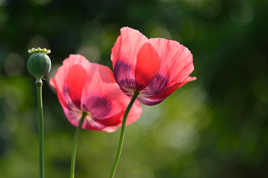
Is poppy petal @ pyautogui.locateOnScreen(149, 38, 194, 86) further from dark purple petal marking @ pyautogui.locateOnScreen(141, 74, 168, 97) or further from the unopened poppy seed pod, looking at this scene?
the unopened poppy seed pod

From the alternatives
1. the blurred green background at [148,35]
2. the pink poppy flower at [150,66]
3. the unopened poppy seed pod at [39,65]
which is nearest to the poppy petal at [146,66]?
the pink poppy flower at [150,66]

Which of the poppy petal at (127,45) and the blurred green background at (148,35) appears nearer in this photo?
the poppy petal at (127,45)

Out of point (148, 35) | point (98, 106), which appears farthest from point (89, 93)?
point (148, 35)

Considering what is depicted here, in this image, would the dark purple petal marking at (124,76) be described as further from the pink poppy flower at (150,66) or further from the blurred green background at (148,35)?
the blurred green background at (148,35)

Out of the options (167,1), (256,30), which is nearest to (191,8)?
(167,1)

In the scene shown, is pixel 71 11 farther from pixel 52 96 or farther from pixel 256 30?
pixel 256 30
